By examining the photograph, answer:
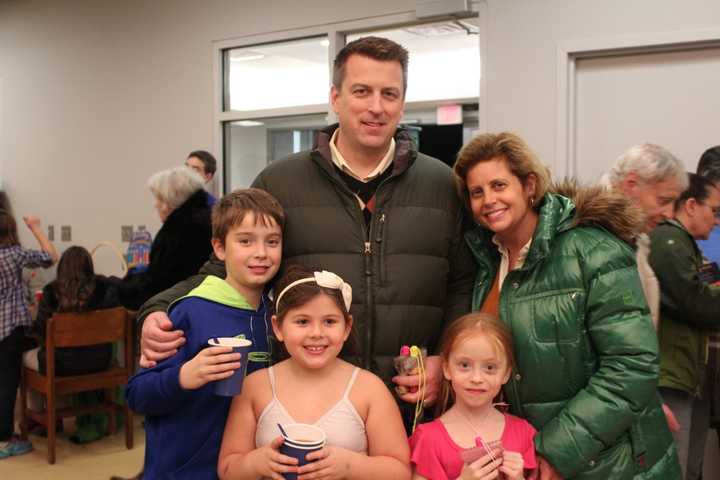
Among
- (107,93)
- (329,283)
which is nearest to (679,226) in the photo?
(329,283)

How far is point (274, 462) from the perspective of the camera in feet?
5.08

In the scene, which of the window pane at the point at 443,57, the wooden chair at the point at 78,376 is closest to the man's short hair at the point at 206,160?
the wooden chair at the point at 78,376

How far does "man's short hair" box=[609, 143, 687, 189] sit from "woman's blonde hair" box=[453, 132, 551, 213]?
3.07ft

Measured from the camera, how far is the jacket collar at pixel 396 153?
200 centimetres

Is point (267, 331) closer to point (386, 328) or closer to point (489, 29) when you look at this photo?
point (386, 328)

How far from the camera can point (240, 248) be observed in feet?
6.22

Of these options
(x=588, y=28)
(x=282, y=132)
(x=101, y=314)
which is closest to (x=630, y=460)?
(x=588, y=28)

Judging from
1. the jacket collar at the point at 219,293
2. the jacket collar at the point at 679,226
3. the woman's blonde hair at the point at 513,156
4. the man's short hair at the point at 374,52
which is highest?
the man's short hair at the point at 374,52

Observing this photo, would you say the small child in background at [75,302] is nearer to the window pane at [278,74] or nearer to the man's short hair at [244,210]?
the window pane at [278,74]

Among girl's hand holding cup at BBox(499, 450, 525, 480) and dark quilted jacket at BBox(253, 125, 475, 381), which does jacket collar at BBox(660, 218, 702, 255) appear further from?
girl's hand holding cup at BBox(499, 450, 525, 480)

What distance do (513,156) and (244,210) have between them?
709mm

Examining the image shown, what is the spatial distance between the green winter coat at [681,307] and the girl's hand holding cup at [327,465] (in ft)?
5.37

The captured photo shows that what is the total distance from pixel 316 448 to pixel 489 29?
3.30m

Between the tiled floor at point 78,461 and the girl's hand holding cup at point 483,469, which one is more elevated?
the girl's hand holding cup at point 483,469
